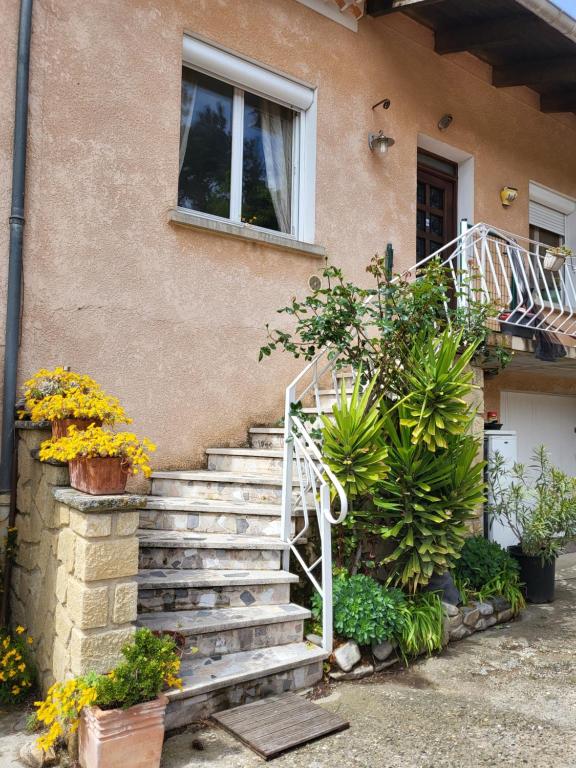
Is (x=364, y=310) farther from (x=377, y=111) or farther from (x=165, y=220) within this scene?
(x=377, y=111)

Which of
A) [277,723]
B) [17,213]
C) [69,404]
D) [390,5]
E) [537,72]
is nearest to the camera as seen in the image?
[277,723]

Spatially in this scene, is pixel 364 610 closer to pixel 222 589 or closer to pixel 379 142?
pixel 222 589

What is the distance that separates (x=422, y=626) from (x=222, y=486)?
167cm

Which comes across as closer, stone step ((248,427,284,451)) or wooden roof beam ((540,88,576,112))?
stone step ((248,427,284,451))

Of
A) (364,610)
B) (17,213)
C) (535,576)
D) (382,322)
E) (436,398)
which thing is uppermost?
(17,213)

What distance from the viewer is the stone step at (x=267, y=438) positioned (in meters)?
5.23

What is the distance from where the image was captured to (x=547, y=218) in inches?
345

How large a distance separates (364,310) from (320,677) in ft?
7.76

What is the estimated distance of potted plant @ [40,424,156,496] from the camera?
9.46 feet

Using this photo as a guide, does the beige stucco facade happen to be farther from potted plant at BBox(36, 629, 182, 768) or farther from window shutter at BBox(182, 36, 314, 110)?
potted plant at BBox(36, 629, 182, 768)

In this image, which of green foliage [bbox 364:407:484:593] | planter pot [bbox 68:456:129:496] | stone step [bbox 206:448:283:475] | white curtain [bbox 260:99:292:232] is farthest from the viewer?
white curtain [bbox 260:99:292:232]

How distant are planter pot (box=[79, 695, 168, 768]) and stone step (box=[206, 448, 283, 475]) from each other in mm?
2263

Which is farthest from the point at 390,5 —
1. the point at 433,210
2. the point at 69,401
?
the point at 69,401

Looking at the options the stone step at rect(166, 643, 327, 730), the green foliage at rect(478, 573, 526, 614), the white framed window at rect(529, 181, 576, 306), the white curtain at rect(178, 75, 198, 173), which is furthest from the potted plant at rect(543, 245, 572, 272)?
the stone step at rect(166, 643, 327, 730)
